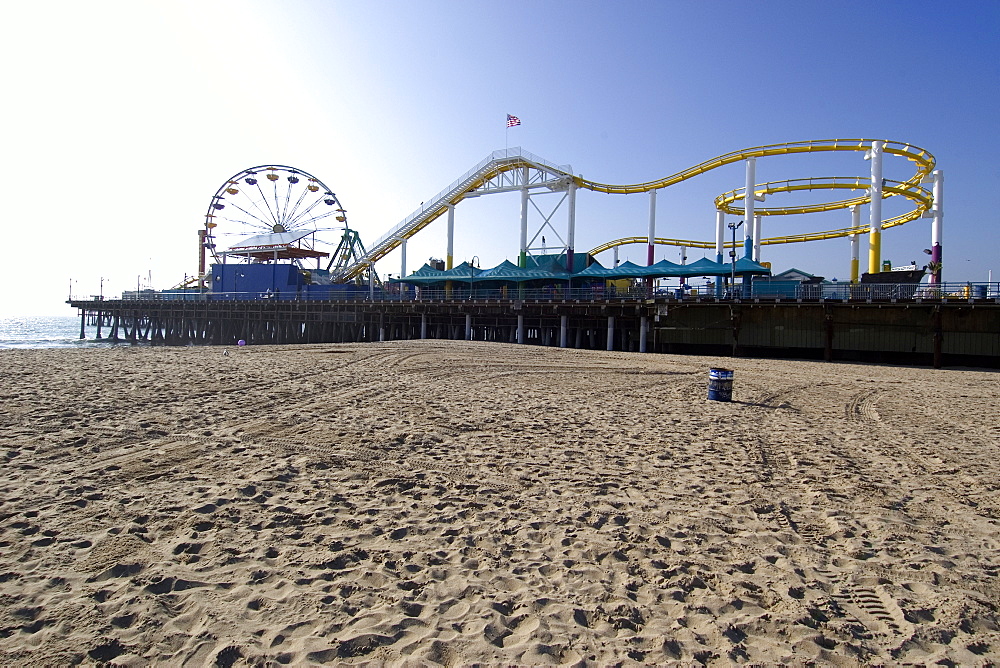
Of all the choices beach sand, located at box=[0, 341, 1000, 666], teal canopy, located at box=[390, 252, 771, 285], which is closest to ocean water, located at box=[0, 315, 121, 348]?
teal canopy, located at box=[390, 252, 771, 285]

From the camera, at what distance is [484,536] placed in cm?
460

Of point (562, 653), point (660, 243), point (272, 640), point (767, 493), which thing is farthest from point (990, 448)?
point (660, 243)

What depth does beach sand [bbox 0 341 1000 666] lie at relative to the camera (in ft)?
10.4

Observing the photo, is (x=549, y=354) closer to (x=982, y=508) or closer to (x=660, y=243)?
(x=982, y=508)

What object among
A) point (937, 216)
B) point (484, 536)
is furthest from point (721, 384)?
point (937, 216)

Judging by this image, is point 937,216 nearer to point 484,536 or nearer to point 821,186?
point 821,186

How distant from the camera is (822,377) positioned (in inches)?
656

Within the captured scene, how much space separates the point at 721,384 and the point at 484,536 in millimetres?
8568

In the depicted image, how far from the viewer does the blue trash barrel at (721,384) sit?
1151 centimetres

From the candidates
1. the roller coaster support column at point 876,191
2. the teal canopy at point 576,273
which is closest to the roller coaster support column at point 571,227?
the teal canopy at point 576,273

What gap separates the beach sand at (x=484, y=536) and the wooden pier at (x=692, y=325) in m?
17.5

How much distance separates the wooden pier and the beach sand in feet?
57.4

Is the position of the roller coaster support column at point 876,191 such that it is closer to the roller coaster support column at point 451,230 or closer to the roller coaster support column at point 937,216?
the roller coaster support column at point 937,216

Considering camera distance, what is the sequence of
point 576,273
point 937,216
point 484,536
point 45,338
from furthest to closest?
point 45,338, point 576,273, point 937,216, point 484,536
